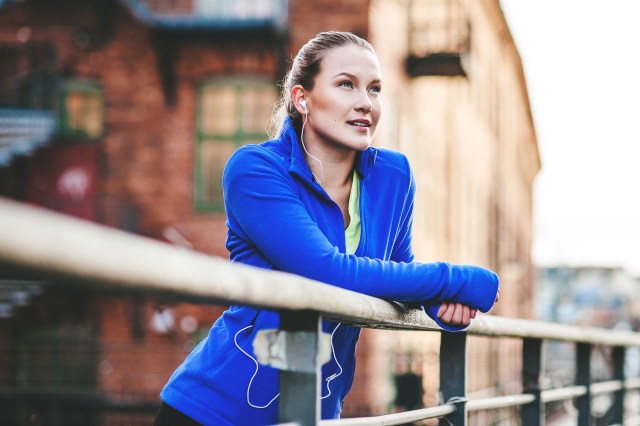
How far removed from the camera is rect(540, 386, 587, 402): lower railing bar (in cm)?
417

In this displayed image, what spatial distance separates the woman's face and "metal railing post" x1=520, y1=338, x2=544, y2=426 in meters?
1.61

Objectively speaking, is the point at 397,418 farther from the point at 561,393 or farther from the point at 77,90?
the point at 77,90

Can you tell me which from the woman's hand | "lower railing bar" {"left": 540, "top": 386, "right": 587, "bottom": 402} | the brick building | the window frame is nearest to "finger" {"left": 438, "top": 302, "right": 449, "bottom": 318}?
the woman's hand

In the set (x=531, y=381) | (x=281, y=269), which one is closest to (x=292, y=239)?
(x=281, y=269)

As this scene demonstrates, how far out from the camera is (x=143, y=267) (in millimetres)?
1203

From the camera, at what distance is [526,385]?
4090 millimetres

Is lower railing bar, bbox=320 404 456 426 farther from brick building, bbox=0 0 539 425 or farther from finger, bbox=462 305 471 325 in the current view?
brick building, bbox=0 0 539 425

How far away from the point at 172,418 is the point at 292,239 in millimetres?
540

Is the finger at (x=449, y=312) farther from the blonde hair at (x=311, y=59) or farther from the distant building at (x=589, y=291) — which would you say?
the distant building at (x=589, y=291)

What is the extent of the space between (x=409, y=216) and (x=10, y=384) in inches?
585

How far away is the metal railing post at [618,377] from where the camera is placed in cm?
612

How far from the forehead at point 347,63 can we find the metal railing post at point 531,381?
1681 millimetres

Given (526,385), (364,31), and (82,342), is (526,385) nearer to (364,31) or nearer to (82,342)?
(364,31)

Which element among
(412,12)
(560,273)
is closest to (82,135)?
(412,12)
